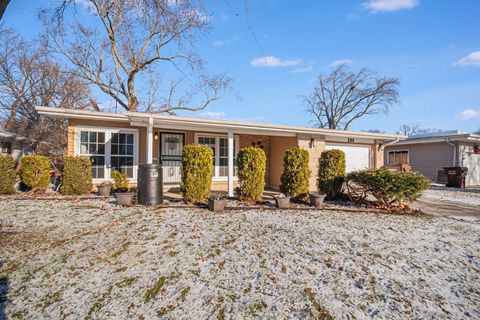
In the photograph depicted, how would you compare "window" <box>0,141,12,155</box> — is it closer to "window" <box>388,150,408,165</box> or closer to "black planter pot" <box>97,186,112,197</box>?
"black planter pot" <box>97,186,112,197</box>

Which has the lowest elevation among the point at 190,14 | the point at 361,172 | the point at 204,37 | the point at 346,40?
the point at 361,172

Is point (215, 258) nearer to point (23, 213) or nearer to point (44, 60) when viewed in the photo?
point (23, 213)

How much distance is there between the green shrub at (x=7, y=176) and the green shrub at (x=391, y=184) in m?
9.47

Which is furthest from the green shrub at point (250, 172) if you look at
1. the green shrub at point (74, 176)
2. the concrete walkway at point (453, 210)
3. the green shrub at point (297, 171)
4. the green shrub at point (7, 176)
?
the green shrub at point (7, 176)

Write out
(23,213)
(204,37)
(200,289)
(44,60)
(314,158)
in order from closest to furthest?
(200,289) < (23,213) < (204,37) < (314,158) < (44,60)

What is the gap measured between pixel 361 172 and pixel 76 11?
7.05 meters

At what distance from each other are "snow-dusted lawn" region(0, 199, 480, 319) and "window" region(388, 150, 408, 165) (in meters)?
12.8

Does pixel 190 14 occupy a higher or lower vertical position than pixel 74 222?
higher

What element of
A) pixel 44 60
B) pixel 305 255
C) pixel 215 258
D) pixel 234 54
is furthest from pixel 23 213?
pixel 44 60

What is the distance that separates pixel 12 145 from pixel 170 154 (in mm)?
13221

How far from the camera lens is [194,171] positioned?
20.3ft

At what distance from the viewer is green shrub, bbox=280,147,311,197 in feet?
22.3

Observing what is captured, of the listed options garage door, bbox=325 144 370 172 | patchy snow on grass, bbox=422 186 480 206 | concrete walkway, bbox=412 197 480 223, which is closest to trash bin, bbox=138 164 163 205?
concrete walkway, bbox=412 197 480 223

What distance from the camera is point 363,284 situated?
2.79 metres
